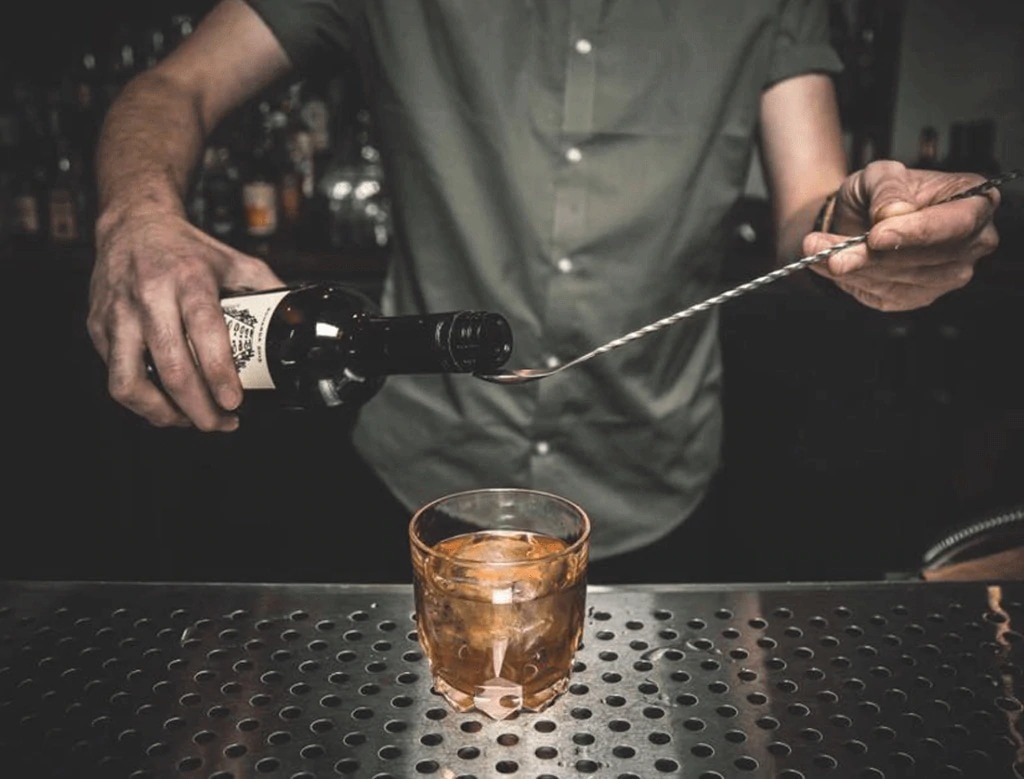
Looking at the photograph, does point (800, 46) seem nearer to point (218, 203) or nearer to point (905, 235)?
point (905, 235)

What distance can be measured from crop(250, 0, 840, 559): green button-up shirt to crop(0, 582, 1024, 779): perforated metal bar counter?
0.65m

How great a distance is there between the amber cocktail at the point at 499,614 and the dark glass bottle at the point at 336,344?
180 mm

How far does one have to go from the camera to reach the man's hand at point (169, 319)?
1.01 meters

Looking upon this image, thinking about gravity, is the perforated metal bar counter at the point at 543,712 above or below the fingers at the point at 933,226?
below

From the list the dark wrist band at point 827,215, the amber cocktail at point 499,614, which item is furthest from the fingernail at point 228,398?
the dark wrist band at point 827,215

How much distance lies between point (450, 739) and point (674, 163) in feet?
3.47

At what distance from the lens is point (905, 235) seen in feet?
3.14

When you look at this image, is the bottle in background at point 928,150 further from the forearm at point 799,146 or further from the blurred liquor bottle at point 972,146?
the forearm at point 799,146

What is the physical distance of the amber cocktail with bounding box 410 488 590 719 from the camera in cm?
76

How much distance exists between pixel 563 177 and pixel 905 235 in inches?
26.7

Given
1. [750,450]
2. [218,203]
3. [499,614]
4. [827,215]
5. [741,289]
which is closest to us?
[499,614]

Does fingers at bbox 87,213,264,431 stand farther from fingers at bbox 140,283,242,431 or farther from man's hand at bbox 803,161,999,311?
man's hand at bbox 803,161,999,311

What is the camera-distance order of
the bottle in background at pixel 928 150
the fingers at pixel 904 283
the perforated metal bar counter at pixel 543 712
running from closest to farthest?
the perforated metal bar counter at pixel 543 712 < the fingers at pixel 904 283 < the bottle in background at pixel 928 150

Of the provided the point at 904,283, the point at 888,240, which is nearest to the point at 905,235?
the point at 888,240
